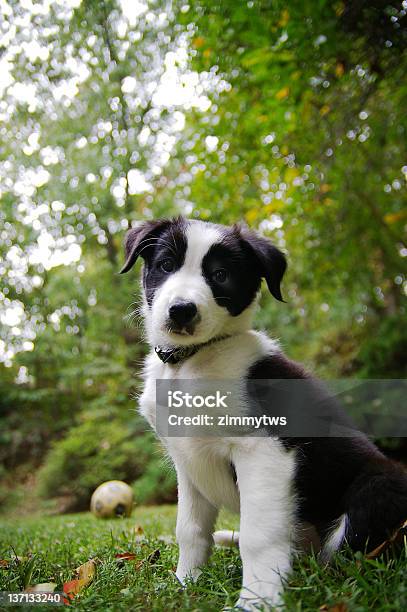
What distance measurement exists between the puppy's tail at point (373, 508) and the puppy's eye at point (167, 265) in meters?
1.34

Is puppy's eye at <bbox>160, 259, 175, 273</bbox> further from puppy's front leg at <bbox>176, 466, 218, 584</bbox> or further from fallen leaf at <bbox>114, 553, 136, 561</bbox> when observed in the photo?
fallen leaf at <bbox>114, 553, 136, 561</bbox>

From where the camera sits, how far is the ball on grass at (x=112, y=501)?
574 centimetres

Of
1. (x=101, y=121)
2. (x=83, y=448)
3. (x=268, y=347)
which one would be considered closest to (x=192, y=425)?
(x=268, y=347)

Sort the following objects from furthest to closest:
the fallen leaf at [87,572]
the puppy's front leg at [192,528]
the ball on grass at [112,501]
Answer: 1. the ball on grass at [112,501]
2. the puppy's front leg at [192,528]
3. the fallen leaf at [87,572]

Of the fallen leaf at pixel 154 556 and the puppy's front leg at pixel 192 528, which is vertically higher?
the puppy's front leg at pixel 192 528

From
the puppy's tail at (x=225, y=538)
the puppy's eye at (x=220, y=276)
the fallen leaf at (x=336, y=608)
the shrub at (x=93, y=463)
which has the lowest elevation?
the shrub at (x=93, y=463)

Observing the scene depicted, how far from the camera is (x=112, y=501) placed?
5.74 metres

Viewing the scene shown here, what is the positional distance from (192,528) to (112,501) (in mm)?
3370

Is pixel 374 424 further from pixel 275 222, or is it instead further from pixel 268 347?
pixel 268 347

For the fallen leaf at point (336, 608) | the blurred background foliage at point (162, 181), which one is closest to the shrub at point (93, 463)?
the blurred background foliage at point (162, 181)

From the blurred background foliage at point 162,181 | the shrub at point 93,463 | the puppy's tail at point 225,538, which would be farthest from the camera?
the shrub at point 93,463

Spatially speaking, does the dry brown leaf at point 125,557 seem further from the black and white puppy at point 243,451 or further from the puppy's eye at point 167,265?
the puppy's eye at point 167,265

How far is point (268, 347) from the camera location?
9.00ft

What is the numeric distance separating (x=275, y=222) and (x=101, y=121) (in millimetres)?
4155
